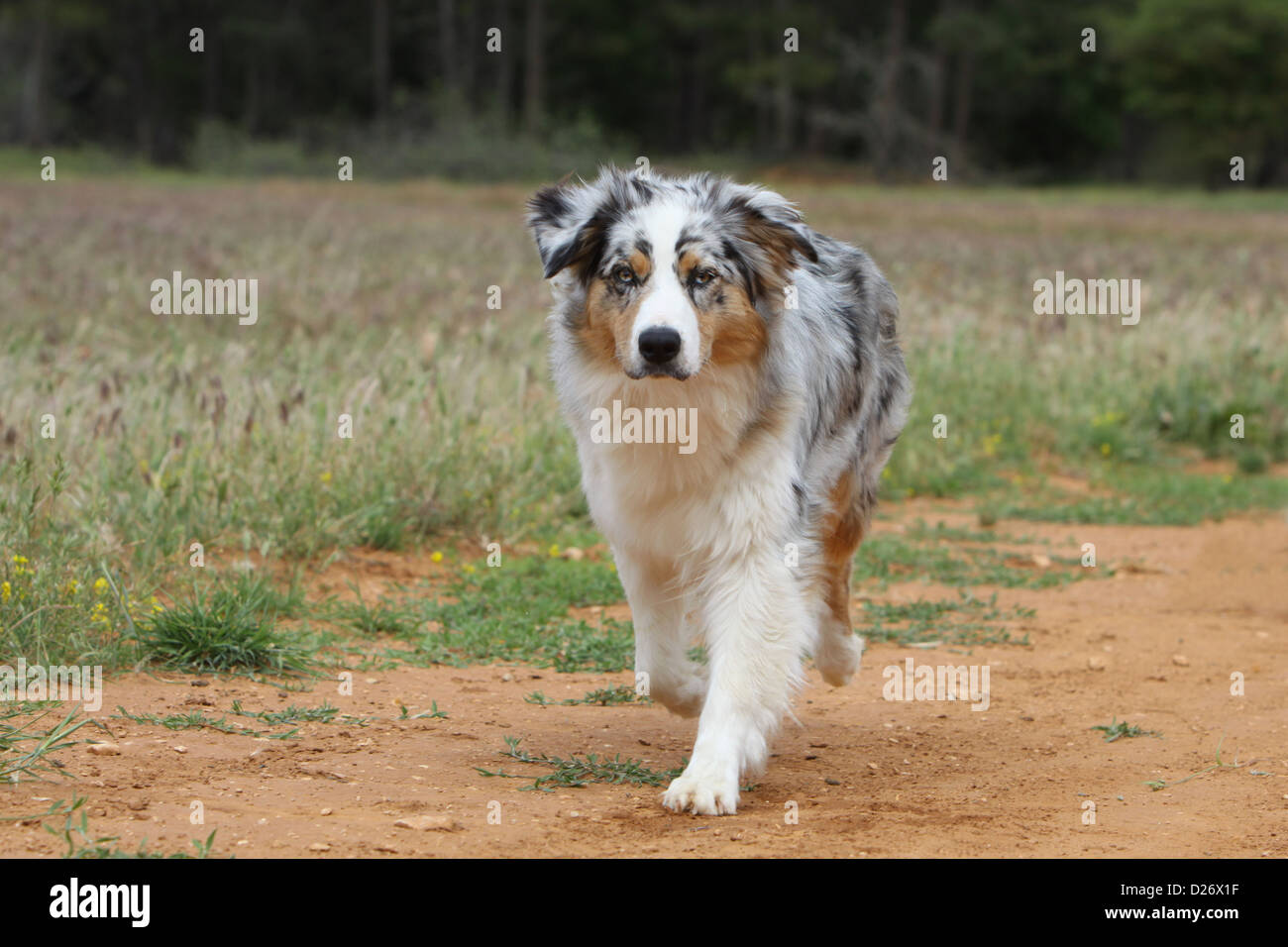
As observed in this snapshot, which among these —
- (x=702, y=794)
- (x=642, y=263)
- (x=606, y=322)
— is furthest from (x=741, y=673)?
(x=642, y=263)

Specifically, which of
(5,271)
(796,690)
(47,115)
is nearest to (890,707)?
(796,690)

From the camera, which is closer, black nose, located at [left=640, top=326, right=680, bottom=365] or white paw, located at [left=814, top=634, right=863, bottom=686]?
black nose, located at [left=640, top=326, right=680, bottom=365]

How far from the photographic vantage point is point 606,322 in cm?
494

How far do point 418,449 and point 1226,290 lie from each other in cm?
1013

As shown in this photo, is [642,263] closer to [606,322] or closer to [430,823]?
[606,322]

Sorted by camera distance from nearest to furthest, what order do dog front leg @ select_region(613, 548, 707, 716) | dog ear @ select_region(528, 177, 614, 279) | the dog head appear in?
the dog head, dog ear @ select_region(528, 177, 614, 279), dog front leg @ select_region(613, 548, 707, 716)

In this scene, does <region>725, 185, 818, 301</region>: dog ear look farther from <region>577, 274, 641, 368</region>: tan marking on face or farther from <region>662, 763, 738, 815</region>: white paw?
<region>662, 763, 738, 815</region>: white paw

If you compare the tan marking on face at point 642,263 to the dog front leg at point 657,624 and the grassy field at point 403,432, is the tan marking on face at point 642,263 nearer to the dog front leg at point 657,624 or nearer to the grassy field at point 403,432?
the dog front leg at point 657,624

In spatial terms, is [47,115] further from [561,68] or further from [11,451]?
[11,451]

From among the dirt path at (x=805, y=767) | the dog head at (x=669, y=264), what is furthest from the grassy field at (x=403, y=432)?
the dog head at (x=669, y=264)

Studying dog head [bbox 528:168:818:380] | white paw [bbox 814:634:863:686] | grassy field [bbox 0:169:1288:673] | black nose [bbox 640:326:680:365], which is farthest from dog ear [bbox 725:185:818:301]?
grassy field [bbox 0:169:1288:673]

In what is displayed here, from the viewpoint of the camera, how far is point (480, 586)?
25.6 feet

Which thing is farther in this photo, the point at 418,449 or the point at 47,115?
the point at 47,115

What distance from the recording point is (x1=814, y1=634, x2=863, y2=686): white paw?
5988 mm
